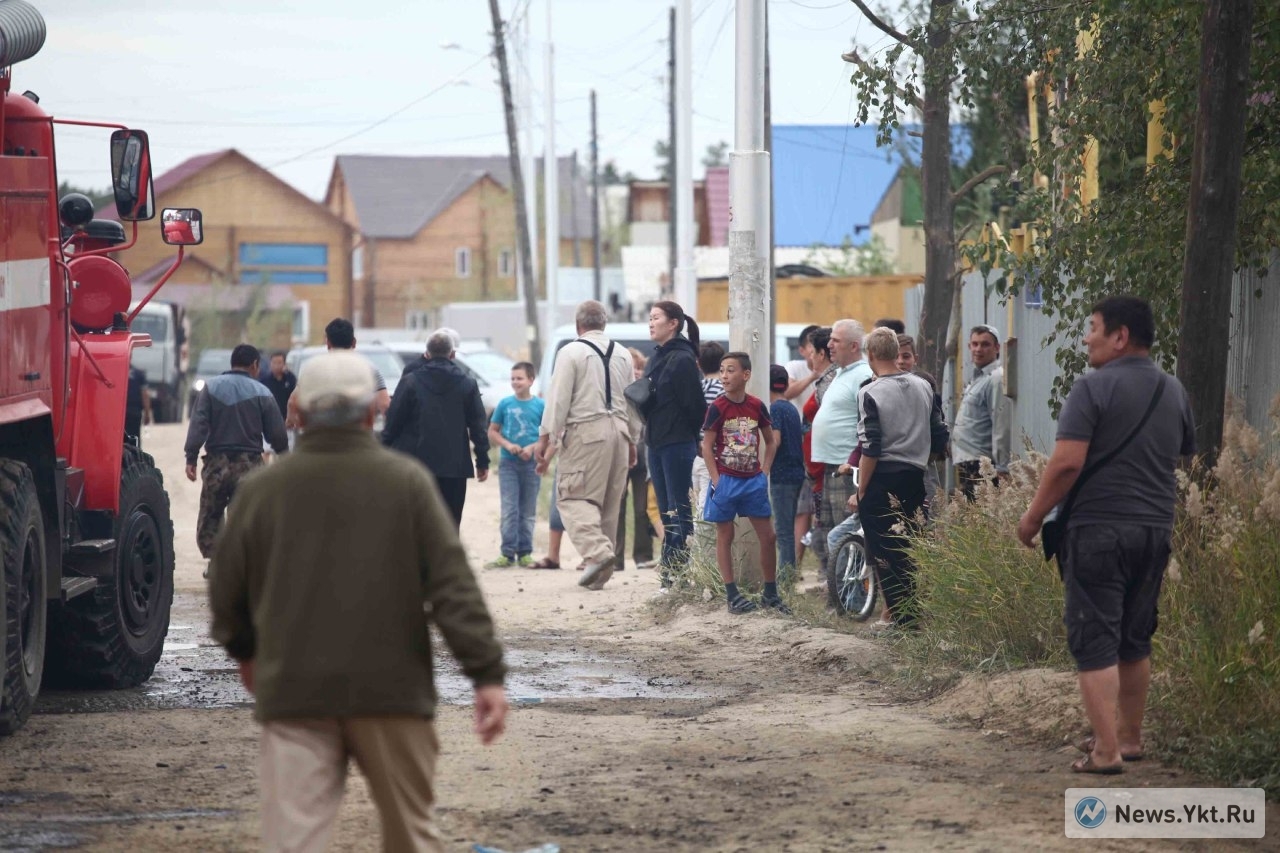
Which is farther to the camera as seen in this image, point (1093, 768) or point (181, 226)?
point (181, 226)

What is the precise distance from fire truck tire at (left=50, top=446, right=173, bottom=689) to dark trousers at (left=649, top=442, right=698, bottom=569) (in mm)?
4099

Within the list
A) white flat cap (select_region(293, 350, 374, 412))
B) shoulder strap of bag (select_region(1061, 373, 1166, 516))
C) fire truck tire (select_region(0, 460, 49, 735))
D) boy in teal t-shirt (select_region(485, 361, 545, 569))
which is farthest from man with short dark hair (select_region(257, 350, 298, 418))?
white flat cap (select_region(293, 350, 374, 412))

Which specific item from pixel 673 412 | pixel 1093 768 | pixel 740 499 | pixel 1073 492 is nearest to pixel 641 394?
pixel 673 412

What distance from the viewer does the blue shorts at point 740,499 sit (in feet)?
36.1

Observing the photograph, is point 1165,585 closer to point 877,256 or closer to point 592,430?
point 592,430

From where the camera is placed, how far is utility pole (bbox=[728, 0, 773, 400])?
12.0 meters

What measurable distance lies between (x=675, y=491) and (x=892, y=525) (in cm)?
331

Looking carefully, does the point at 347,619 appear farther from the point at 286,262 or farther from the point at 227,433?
the point at 286,262

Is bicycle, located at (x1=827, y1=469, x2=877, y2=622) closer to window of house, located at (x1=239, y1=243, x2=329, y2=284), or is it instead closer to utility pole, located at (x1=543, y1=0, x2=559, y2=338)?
utility pole, located at (x1=543, y1=0, x2=559, y2=338)

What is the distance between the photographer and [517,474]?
1544cm

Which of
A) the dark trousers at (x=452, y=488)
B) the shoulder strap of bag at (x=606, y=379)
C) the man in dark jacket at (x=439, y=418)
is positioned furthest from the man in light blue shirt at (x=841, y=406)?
the dark trousers at (x=452, y=488)

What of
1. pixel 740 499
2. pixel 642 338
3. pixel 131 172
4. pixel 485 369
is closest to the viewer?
pixel 131 172

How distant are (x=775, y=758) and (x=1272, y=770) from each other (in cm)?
190

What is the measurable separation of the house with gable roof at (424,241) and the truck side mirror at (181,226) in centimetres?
7709
